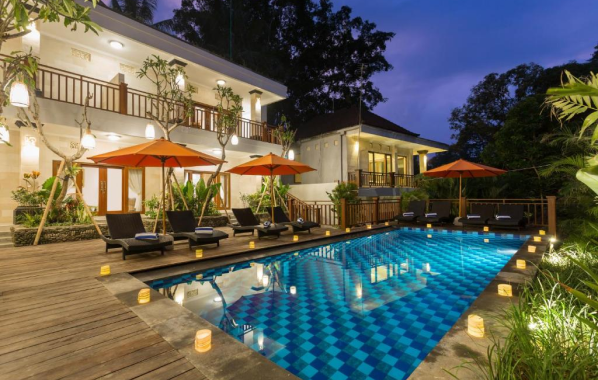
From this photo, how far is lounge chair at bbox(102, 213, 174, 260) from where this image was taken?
227 inches

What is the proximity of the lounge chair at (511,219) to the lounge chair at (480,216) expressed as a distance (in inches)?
9.0

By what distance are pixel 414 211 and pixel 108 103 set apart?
42.7ft

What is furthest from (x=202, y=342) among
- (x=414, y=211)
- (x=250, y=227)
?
(x=414, y=211)

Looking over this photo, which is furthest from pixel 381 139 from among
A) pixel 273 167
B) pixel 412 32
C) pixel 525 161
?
pixel 412 32

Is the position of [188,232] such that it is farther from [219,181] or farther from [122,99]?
[219,181]

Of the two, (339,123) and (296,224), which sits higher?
(339,123)

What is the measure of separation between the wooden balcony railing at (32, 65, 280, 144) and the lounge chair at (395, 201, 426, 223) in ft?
24.8

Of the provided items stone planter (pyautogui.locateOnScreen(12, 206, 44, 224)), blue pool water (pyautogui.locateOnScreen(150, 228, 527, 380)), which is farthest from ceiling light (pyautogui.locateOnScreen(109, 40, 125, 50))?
blue pool water (pyautogui.locateOnScreen(150, 228, 527, 380))

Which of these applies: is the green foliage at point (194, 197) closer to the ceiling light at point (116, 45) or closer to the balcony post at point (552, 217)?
the ceiling light at point (116, 45)

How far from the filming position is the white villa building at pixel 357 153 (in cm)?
1630

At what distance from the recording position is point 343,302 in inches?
172

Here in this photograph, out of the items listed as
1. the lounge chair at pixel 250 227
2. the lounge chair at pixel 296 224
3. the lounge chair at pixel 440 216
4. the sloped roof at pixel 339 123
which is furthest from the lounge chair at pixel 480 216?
the sloped roof at pixel 339 123

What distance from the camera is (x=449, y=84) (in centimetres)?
15575

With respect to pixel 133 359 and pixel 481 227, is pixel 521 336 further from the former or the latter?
pixel 481 227
